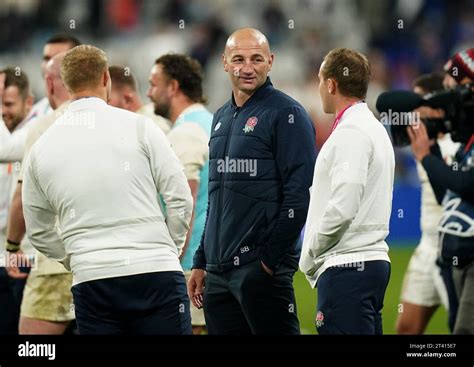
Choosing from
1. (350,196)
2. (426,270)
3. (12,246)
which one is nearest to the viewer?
(350,196)

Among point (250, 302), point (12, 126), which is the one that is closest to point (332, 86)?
point (250, 302)

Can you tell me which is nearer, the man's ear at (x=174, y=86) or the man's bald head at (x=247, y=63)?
the man's bald head at (x=247, y=63)

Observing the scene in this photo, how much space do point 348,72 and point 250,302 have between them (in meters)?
1.15

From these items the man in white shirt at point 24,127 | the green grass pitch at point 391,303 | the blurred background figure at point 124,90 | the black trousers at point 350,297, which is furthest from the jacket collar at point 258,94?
the green grass pitch at point 391,303

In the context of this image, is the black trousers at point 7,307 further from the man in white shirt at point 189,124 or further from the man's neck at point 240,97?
the man's neck at point 240,97

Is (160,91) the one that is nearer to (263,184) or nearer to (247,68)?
(247,68)

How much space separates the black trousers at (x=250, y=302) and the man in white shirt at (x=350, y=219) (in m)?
0.33

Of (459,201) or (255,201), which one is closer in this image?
(255,201)

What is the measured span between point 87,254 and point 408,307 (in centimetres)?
317

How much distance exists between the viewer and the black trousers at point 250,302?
527cm

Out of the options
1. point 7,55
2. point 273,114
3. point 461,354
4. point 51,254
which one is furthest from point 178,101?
point 7,55

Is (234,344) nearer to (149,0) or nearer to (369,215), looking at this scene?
(369,215)

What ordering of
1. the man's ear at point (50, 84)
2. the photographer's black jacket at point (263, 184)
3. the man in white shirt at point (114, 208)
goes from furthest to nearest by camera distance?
the man's ear at point (50, 84)
the photographer's black jacket at point (263, 184)
the man in white shirt at point (114, 208)

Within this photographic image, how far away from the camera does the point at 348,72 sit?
501 centimetres
